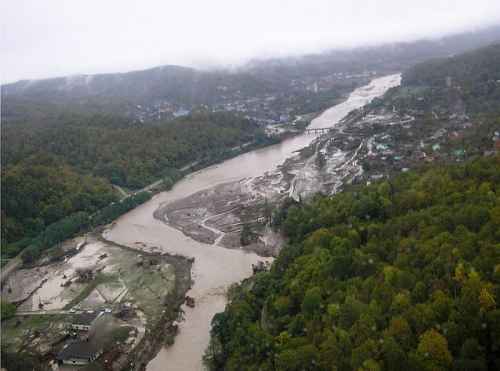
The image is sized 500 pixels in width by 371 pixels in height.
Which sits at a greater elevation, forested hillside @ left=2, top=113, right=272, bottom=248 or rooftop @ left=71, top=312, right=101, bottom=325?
forested hillside @ left=2, top=113, right=272, bottom=248

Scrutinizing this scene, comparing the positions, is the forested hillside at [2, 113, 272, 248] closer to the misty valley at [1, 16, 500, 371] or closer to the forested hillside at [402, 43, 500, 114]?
the misty valley at [1, 16, 500, 371]

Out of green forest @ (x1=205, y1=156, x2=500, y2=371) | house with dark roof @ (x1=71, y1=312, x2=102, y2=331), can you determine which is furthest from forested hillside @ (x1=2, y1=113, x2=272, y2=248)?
green forest @ (x1=205, y1=156, x2=500, y2=371)

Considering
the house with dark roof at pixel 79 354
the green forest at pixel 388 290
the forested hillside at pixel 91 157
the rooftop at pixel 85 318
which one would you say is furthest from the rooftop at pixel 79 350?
the forested hillside at pixel 91 157

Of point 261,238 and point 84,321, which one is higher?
point 261,238

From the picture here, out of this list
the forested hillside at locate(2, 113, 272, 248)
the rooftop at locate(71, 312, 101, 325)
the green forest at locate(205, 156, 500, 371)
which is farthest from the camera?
the forested hillside at locate(2, 113, 272, 248)

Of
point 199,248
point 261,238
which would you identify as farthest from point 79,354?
point 261,238

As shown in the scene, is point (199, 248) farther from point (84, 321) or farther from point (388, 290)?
point (388, 290)

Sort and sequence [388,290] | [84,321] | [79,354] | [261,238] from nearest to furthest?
[388,290] < [79,354] < [84,321] < [261,238]

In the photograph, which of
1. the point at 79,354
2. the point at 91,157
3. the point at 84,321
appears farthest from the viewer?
the point at 91,157
